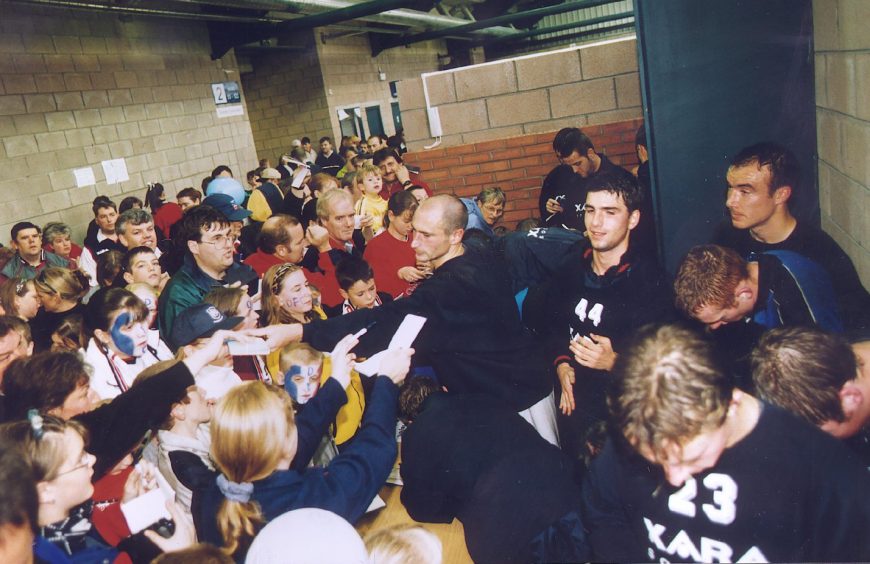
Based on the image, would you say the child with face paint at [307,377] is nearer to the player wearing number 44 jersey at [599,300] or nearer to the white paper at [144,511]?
the white paper at [144,511]

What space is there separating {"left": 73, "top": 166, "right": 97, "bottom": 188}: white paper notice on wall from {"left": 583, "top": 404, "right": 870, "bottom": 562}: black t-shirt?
6819 mm

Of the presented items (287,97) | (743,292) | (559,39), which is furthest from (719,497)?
(559,39)

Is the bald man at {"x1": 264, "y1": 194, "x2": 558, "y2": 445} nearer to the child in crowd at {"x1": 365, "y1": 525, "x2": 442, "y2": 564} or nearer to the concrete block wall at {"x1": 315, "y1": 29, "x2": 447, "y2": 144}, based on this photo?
the child in crowd at {"x1": 365, "y1": 525, "x2": 442, "y2": 564}

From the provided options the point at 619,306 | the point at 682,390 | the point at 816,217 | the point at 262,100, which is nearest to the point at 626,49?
the point at 816,217

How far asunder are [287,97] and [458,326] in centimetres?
990

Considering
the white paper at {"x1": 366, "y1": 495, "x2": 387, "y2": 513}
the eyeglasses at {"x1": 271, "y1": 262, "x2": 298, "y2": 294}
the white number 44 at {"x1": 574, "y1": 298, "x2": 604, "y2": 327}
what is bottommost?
the white paper at {"x1": 366, "y1": 495, "x2": 387, "y2": 513}

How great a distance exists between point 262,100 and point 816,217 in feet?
34.9

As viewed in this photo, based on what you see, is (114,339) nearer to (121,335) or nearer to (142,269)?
(121,335)

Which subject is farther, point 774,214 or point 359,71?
point 359,71

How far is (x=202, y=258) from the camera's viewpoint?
3.11 metres

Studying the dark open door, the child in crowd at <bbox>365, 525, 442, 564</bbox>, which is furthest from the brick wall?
the child in crowd at <bbox>365, 525, 442, 564</bbox>

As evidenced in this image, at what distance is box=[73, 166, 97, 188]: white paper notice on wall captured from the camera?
633 cm

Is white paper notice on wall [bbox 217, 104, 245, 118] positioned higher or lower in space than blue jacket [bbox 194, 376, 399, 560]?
higher

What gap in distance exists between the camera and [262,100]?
11.3 m
